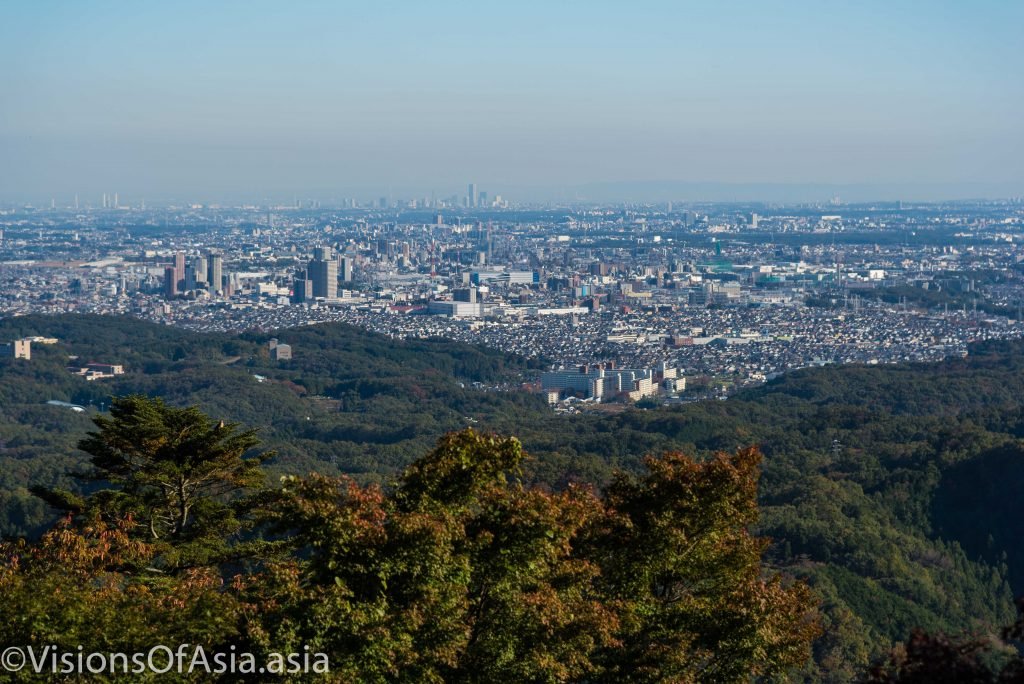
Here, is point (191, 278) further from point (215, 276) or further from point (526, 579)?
point (526, 579)

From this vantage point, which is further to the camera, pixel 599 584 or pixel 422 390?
pixel 422 390

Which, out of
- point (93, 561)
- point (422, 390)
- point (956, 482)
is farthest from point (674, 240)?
point (93, 561)

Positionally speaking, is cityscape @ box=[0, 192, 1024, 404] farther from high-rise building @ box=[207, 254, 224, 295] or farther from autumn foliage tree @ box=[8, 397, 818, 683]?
autumn foliage tree @ box=[8, 397, 818, 683]

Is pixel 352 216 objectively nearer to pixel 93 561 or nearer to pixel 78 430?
pixel 78 430

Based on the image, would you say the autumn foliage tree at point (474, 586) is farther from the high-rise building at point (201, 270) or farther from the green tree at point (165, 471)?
the high-rise building at point (201, 270)

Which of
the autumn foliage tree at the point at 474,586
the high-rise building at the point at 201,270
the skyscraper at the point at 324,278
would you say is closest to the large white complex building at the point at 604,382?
the skyscraper at the point at 324,278

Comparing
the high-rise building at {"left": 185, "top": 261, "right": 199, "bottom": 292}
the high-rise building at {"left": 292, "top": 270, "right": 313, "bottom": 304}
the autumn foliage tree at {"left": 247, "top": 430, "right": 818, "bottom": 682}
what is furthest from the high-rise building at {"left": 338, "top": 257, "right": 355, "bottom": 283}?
the autumn foliage tree at {"left": 247, "top": 430, "right": 818, "bottom": 682}

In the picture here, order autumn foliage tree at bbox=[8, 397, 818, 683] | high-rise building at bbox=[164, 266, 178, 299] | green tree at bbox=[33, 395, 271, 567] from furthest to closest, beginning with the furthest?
1. high-rise building at bbox=[164, 266, 178, 299]
2. green tree at bbox=[33, 395, 271, 567]
3. autumn foliage tree at bbox=[8, 397, 818, 683]
